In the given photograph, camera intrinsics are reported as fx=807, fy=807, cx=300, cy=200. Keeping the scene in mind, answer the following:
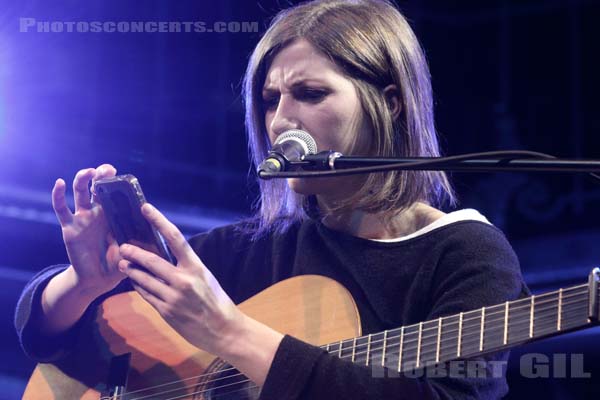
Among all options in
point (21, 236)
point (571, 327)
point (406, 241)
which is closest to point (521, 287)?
point (406, 241)

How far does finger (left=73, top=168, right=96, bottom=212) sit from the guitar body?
0.99ft

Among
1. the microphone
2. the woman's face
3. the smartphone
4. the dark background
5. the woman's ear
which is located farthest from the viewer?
the dark background

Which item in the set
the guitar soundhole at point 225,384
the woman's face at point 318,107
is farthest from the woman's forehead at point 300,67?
the guitar soundhole at point 225,384

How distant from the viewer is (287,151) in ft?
5.14

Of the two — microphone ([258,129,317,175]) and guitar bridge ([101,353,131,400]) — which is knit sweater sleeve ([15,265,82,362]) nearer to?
guitar bridge ([101,353,131,400])

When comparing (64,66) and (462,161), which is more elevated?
(64,66)

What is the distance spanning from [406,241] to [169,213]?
152 cm

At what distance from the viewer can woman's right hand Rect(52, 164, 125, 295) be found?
1.84 metres

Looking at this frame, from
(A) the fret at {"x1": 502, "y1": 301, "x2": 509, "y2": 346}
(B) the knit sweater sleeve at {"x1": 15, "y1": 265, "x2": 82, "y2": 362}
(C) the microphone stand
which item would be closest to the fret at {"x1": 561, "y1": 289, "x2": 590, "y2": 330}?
(A) the fret at {"x1": 502, "y1": 301, "x2": 509, "y2": 346}

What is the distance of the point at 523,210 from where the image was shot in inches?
132

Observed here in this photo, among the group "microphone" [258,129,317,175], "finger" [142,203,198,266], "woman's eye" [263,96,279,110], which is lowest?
"finger" [142,203,198,266]

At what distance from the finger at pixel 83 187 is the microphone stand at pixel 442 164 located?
54cm

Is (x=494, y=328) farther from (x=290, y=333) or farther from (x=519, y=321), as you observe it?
(x=290, y=333)

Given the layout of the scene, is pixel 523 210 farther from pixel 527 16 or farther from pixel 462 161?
pixel 462 161
